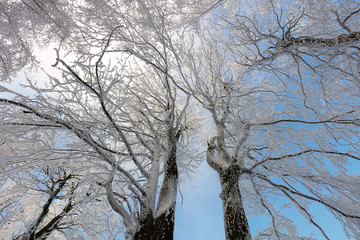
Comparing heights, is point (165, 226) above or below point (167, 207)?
below

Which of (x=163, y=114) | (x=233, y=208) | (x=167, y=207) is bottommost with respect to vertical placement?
(x=167, y=207)

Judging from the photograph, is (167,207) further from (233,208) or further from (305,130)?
(305,130)

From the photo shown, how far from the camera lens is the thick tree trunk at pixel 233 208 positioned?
2.55m

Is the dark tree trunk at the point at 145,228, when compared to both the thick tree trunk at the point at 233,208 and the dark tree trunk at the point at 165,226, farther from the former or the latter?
the thick tree trunk at the point at 233,208

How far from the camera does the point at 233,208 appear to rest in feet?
9.23

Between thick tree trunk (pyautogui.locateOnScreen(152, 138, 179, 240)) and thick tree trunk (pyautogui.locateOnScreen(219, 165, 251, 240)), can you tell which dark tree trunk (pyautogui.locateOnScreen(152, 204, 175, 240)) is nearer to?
thick tree trunk (pyautogui.locateOnScreen(152, 138, 179, 240))

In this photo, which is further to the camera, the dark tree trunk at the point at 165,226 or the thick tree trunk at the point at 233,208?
the thick tree trunk at the point at 233,208

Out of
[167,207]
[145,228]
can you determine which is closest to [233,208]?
[167,207]

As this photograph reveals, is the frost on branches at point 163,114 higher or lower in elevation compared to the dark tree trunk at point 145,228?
higher

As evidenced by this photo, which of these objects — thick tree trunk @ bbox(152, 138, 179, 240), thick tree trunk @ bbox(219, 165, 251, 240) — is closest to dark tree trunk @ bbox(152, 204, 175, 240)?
thick tree trunk @ bbox(152, 138, 179, 240)

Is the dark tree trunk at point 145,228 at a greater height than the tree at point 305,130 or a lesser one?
lesser

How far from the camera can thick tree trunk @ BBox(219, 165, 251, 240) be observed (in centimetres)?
255

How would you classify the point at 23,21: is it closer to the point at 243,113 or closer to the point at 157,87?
the point at 157,87

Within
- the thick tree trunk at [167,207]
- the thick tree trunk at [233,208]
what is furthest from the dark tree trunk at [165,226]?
the thick tree trunk at [233,208]
